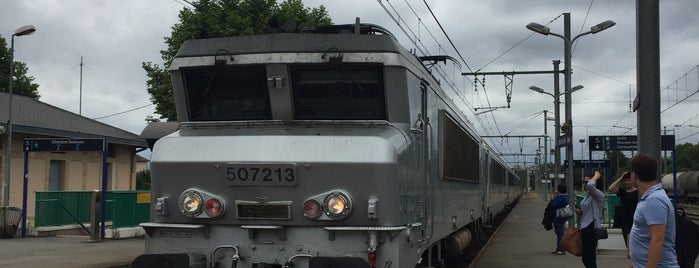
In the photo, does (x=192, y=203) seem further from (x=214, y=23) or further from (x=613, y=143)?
(x=214, y=23)

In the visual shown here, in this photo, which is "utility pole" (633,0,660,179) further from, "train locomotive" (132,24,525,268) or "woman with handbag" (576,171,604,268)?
"train locomotive" (132,24,525,268)

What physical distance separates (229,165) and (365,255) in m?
1.36

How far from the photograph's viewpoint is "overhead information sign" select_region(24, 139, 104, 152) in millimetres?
16609

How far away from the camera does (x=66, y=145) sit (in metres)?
16.8

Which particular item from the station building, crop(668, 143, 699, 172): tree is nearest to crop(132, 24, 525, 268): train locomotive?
the station building

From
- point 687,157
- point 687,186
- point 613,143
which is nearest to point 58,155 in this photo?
point 613,143

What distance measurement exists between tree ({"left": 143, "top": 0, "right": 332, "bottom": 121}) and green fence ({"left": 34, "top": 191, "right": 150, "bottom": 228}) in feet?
11.8

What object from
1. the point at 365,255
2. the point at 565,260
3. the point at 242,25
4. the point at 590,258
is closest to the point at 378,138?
the point at 365,255

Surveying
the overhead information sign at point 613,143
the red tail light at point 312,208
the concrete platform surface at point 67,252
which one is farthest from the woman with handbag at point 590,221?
the concrete platform surface at point 67,252

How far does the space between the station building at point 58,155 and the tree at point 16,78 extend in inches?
509

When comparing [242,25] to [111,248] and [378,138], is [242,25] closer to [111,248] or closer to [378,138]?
[111,248]

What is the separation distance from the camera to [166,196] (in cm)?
600

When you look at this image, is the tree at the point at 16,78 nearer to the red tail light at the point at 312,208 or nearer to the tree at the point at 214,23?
the tree at the point at 214,23

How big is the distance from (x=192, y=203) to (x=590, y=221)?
18.9 feet
